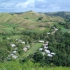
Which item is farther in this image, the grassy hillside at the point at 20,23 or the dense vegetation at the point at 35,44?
the grassy hillside at the point at 20,23

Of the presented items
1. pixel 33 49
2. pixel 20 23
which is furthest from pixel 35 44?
pixel 20 23

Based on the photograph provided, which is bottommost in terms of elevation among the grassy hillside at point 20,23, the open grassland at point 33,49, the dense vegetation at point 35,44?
the open grassland at point 33,49

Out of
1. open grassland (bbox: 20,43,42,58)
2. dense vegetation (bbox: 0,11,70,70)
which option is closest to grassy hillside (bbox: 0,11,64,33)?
dense vegetation (bbox: 0,11,70,70)

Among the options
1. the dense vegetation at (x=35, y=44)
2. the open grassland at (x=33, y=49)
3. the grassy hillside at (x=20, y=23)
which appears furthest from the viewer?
the grassy hillside at (x=20, y=23)

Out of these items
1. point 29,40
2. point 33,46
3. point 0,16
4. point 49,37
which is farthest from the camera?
point 0,16

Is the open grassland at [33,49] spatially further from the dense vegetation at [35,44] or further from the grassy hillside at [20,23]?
the grassy hillside at [20,23]

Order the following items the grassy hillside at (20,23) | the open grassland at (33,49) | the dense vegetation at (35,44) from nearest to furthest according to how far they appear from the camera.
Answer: the dense vegetation at (35,44), the open grassland at (33,49), the grassy hillside at (20,23)

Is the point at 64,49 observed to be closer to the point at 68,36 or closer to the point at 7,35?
the point at 68,36

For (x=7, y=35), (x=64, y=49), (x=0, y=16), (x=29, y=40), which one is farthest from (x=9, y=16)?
(x=64, y=49)

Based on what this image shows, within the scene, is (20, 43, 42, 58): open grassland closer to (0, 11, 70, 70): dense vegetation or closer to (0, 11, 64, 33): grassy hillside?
(0, 11, 70, 70): dense vegetation

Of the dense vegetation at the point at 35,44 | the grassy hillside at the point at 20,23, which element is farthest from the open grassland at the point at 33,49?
the grassy hillside at the point at 20,23

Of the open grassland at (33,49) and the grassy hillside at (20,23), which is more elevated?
the grassy hillside at (20,23)
